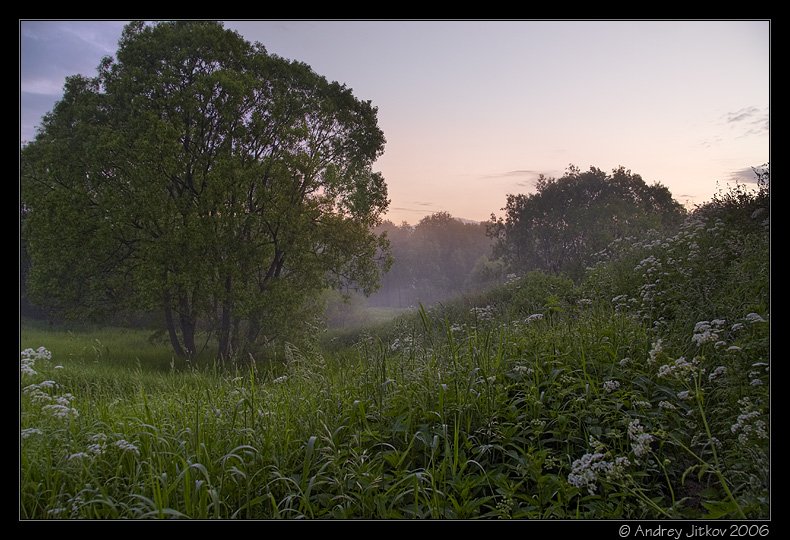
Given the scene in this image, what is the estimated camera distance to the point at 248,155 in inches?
475

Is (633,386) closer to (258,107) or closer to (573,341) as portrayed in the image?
(573,341)

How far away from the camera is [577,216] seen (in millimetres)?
16391

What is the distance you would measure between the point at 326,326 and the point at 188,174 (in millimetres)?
5333

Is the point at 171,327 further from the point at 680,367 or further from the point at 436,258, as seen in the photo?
the point at 436,258

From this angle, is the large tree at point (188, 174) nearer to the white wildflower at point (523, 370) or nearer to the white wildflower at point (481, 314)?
the white wildflower at point (481, 314)

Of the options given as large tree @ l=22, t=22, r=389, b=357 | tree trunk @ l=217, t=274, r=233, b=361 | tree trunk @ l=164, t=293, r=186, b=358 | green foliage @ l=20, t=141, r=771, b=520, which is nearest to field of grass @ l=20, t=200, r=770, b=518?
green foliage @ l=20, t=141, r=771, b=520

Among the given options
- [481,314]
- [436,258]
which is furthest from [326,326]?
[436,258]

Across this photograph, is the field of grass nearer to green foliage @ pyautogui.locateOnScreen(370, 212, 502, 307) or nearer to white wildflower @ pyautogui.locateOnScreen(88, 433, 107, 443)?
white wildflower @ pyautogui.locateOnScreen(88, 433, 107, 443)

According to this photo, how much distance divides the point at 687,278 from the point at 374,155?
8.06m

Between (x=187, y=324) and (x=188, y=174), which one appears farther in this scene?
(x=187, y=324)

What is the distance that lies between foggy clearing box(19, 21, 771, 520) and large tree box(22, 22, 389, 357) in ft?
0.20

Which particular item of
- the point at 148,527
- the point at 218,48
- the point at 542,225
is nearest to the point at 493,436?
the point at 148,527

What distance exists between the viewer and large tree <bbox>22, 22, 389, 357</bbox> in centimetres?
1120

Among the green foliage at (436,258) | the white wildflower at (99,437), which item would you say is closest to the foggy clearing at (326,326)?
the white wildflower at (99,437)
